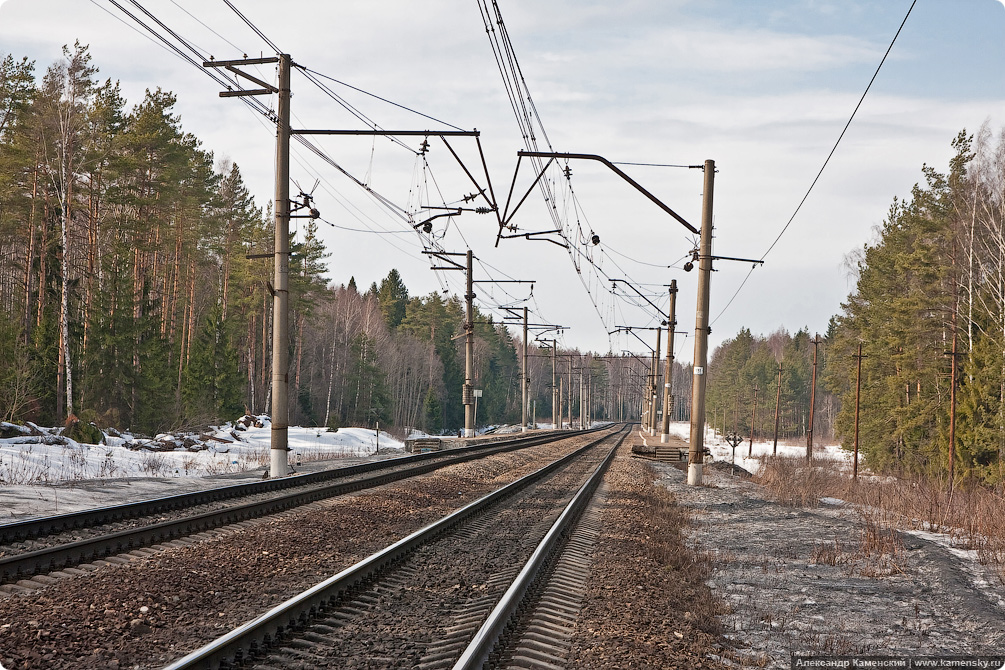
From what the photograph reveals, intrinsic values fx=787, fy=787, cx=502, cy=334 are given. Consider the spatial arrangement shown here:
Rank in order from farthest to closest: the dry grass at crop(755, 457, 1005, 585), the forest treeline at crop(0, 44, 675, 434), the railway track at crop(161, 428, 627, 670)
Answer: the forest treeline at crop(0, 44, 675, 434) < the dry grass at crop(755, 457, 1005, 585) < the railway track at crop(161, 428, 627, 670)

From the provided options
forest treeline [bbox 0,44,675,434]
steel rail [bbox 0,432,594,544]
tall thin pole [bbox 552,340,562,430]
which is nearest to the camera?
steel rail [bbox 0,432,594,544]

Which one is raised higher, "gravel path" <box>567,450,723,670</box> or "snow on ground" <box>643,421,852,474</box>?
"gravel path" <box>567,450,723,670</box>

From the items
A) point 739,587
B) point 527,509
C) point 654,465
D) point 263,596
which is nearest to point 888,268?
point 654,465

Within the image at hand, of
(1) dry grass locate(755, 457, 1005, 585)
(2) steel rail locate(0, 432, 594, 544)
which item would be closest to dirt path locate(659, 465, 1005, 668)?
(1) dry grass locate(755, 457, 1005, 585)

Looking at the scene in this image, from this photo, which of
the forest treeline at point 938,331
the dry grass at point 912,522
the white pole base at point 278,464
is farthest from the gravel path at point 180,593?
the forest treeline at point 938,331

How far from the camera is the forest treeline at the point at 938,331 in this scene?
1259 inches

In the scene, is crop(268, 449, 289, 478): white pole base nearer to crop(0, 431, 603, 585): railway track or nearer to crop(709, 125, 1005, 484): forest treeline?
crop(0, 431, 603, 585): railway track

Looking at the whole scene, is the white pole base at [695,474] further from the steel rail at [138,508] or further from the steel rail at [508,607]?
the steel rail at [508,607]

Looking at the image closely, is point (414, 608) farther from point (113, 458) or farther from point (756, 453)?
point (756, 453)

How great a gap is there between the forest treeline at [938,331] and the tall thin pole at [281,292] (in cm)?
2425

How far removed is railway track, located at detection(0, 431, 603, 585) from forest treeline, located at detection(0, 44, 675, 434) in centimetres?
512

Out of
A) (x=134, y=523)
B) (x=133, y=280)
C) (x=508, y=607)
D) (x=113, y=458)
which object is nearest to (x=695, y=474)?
(x=134, y=523)

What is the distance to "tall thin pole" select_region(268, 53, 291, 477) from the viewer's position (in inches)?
677

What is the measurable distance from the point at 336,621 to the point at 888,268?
51.5 m
